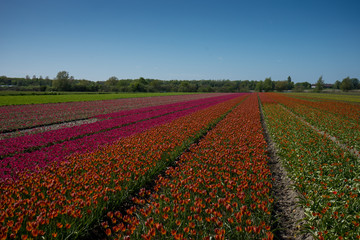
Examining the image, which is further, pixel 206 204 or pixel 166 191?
pixel 166 191

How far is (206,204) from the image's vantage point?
15.2ft

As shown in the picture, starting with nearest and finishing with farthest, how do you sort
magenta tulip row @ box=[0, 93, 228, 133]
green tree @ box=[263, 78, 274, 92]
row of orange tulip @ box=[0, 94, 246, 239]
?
row of orange tulip @ box=[0, 94, 246, 239] → magenta tulip row @ box=[0, 93, 228, 133] → green tree @ box=[263, 78, 274, 92]

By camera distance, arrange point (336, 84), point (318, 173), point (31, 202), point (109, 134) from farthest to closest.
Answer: point (336, 84)
point (109, 134)
point (318, 173)
point (31, 202)

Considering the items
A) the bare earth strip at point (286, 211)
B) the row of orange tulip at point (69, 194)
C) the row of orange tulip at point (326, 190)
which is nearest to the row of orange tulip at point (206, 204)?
the bare earth strip at point (286, 211)

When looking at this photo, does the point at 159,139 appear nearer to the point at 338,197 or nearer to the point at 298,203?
the point at 298,203

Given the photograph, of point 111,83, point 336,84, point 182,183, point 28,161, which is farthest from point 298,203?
point 336,84

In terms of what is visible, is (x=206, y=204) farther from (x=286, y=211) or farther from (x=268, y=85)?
(x=268, y=85)

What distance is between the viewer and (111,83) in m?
152

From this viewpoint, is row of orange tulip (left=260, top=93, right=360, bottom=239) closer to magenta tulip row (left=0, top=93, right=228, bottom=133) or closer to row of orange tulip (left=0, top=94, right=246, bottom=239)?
row of orange tulip (left=0, top=94, right=246, bottom=239)

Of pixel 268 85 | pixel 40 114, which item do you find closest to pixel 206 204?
pixel 40 114

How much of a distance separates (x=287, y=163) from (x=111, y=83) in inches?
6246

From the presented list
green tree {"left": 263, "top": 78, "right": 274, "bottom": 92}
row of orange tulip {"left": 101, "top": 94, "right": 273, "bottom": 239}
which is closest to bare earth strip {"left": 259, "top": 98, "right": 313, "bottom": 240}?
row of orange tulip {"left": 101, "top": 94, "right": 273, "bottom": 239}

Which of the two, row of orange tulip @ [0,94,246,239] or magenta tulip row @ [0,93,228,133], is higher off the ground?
row of orange tulip @ [0,94,246,239]

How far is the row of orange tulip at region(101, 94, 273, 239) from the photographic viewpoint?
3453 mm
